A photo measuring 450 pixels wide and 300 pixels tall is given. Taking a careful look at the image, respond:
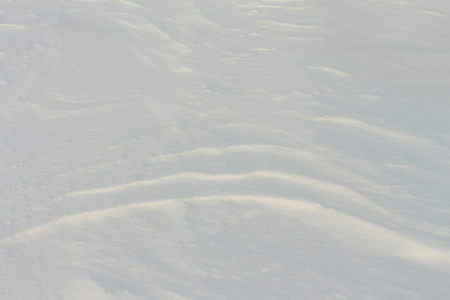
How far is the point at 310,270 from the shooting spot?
1807 millimetres

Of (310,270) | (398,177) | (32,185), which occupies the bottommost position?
(32,185)

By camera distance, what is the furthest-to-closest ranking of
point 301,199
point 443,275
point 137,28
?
point 137,28, point 301,199, point 443,275

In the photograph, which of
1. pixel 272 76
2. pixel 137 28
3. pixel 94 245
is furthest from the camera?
pixel 137 28

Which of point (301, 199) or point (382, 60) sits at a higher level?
point (382, 60)

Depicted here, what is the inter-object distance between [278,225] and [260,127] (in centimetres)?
67

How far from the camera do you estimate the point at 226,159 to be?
7.63 feet

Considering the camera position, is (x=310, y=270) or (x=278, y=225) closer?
(x=310, y=270)

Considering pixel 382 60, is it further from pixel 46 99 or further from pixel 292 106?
pixel 46 99

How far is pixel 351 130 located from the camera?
8.19ft

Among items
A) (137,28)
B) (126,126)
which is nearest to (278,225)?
(126,126)

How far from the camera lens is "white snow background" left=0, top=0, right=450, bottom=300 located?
1.82m

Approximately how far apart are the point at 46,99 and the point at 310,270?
1721 mm

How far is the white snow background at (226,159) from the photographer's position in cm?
182

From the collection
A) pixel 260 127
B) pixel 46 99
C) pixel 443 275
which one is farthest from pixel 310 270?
pixel 46 99
